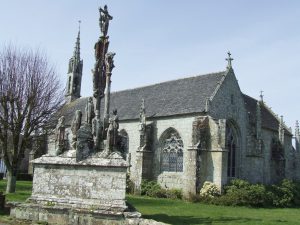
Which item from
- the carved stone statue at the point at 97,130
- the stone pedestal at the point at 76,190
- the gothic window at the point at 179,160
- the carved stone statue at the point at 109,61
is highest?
the carved stone statue at the point at 109,61

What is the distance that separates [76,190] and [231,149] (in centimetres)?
1782

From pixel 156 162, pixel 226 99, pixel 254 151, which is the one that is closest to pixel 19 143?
pixel 156 162

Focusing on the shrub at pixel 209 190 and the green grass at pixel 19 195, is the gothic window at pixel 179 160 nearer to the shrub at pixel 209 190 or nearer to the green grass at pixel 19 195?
the shrub at pixel 209 190

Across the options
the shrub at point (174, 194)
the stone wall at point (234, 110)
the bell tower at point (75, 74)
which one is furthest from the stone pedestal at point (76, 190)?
the bell tower at point (75, 74)

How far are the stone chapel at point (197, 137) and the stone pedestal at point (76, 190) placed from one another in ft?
35.8

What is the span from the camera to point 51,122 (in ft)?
80.9

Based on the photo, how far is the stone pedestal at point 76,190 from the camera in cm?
1178

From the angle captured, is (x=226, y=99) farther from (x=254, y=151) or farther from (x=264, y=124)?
(x=264, y=124)

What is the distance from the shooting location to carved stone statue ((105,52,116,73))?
579 inches

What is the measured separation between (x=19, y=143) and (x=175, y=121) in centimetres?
1111

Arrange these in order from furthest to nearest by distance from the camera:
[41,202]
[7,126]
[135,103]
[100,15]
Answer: [135,103] → [7,126] → [100,15] → [41,202]

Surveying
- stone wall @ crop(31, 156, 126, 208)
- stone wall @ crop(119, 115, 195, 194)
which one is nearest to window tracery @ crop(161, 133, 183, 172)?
stone wall @ crop(119, 115, 195, 194)

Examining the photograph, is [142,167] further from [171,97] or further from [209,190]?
[171,97]

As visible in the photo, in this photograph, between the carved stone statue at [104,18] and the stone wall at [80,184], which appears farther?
the carved stone statue at [104,18]
